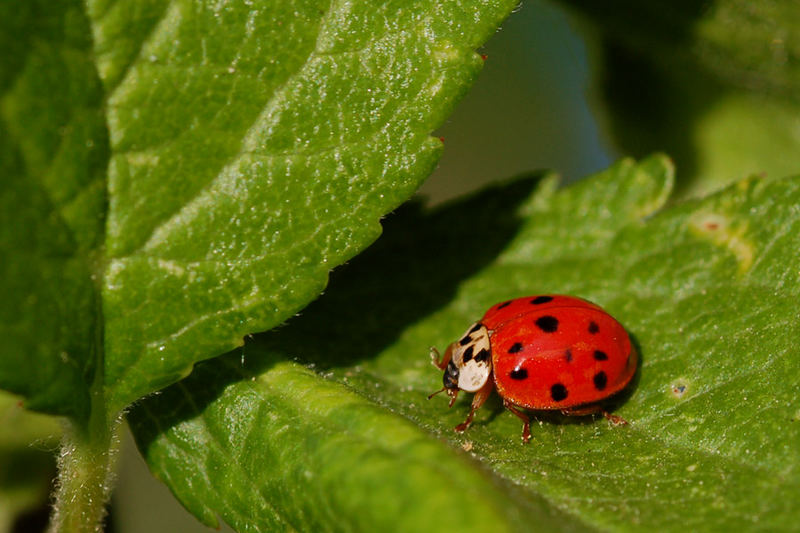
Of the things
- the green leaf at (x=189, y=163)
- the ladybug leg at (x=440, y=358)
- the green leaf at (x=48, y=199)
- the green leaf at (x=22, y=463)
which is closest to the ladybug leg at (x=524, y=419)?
the ladybug leg at (x=440, y=358)

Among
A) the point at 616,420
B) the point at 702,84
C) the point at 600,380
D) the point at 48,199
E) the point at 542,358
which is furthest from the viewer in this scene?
the point at 702,84

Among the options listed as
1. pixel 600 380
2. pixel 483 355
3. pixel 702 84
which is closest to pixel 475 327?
pixel 483 355

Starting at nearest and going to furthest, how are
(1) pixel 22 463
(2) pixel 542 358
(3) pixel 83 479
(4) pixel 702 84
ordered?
(3) pixel 83 479 < (2) pixel 542 358 < (1) pixel 22 463 < (4) pixel 702 84

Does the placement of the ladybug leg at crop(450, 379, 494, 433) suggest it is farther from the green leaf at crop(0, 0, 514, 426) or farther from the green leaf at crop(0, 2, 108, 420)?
the green leaf at crop(0, 2, 108, 420)

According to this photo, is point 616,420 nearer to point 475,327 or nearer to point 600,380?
point 600,380

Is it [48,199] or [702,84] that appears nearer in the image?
[48,199]

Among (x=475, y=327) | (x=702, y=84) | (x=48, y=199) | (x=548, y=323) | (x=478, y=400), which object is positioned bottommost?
(x=478, y=400)

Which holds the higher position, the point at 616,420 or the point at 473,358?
the point at 473,358
